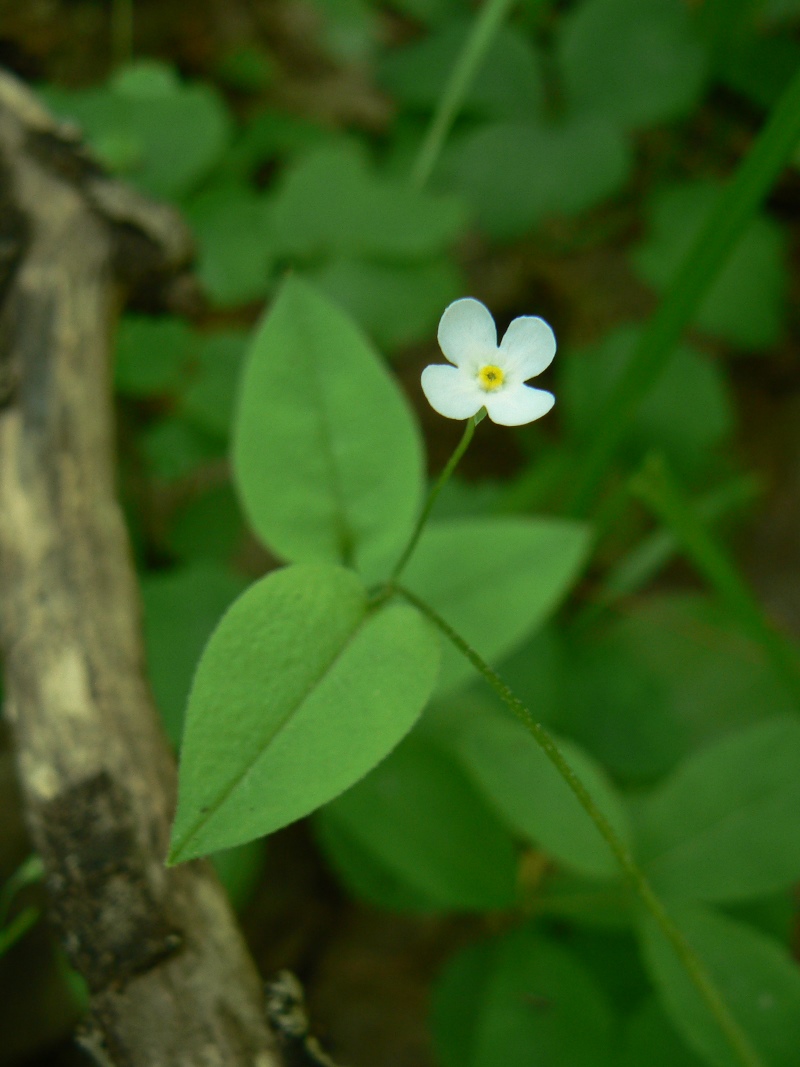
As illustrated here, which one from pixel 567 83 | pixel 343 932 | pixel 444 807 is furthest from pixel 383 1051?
pixel 567 83

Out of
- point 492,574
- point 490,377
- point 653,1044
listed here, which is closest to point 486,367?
point 490,377

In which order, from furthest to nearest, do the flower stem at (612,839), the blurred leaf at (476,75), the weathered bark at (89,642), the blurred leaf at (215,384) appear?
the blurred leaf at (476,75)
the blurred leaf at (215,384)
the weathered bark at (89,642)
the flower stem at (612,839)

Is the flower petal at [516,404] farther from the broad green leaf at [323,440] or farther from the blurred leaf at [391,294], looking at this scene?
the blurred leaf at [391,294]

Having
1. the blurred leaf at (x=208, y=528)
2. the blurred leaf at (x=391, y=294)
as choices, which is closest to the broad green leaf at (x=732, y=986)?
the blurred leaf at (x=208, y=528)

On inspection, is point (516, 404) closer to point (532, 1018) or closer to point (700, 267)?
point (700, 267)

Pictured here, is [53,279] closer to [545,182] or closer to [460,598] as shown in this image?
[460,598]

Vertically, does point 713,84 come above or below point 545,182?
above
